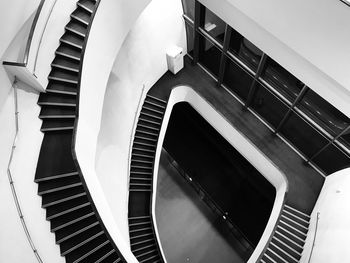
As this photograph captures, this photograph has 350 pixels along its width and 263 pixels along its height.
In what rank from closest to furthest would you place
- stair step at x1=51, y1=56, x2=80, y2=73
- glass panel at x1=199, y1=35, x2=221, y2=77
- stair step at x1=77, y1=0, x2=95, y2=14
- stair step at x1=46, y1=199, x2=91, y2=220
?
stair step at x1=46, y1=199, x2=91, y2=220 → stair step at x1=51, y1=56, x2=80, y2=73 → stair step at x1=77, y1=0, x2=95, y2=14 → glass panel at x1=199, y1=35, x2=221, y2=77

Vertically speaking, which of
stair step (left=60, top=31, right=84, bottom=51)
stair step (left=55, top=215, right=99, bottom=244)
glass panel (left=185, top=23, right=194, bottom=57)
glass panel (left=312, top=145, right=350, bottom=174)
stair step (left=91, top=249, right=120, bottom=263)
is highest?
glass panel (left=185, top=23, right=194, bottom=57)

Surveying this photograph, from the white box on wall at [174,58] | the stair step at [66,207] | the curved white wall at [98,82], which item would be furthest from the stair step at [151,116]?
the stair step at [66,207]

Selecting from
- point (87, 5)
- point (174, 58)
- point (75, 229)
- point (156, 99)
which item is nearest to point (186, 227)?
point (156, 99)

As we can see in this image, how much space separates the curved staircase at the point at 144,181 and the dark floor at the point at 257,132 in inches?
40.9

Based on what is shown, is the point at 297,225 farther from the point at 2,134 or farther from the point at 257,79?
the point at 2,134

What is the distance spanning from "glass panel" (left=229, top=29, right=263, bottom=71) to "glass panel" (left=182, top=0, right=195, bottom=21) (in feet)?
6.90

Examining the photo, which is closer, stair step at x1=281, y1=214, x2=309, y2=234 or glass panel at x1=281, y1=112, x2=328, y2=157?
stair step at x1=281, y1=214, x2=309, y2=234

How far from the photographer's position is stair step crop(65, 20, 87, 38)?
859cm

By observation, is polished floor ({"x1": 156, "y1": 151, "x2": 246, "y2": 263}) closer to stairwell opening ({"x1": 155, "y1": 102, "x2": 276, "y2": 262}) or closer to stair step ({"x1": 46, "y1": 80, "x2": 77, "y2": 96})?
stairwell opening ({"x1": 155, "y1": 102, "x2": 276, "y2": 262})

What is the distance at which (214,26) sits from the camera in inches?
457

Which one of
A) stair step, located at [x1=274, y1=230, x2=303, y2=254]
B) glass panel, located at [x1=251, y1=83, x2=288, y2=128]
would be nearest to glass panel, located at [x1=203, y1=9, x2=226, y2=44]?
glass panel, located at [x1=251, y1=83, x2=288, y2=128]

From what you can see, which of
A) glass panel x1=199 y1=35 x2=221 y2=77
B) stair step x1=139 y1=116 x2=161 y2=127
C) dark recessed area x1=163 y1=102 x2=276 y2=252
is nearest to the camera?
glass panel x1=199 y1=35 x2=221 y2=77

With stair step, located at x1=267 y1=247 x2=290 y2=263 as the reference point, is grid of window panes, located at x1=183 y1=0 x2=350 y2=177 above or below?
above

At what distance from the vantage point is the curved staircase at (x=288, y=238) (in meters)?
10.1
